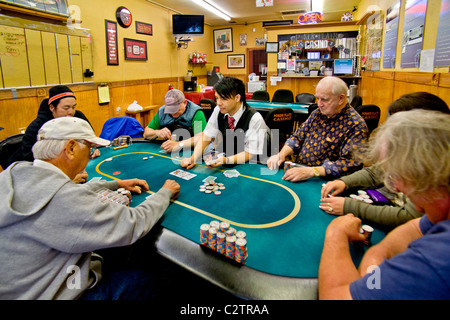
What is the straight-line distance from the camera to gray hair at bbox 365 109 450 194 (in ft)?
2.39

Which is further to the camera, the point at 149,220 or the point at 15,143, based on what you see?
the point at 15,143

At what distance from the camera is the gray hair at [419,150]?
73cm

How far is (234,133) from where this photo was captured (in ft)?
8.71

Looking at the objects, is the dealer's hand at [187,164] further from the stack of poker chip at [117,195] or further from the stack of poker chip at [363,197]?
the stack of poker chip at [363,197]

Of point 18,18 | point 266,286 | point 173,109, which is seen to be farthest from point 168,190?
point 18,18

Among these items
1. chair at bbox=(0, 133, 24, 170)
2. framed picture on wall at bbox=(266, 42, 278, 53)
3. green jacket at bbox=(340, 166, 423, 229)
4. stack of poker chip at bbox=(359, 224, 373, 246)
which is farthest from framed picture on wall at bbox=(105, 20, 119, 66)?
stack of poker chip at bbox=(359, 224, 373, 246)

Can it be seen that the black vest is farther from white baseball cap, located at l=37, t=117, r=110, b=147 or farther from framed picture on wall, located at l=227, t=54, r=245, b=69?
framed picture on wall, located at l=227, t=54, r=245, b=69

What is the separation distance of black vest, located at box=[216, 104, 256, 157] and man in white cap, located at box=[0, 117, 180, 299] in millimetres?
1547

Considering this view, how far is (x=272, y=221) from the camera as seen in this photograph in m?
1.41

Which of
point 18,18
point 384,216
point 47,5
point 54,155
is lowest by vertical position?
point 384,216

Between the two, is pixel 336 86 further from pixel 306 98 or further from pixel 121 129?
pixel 306 98

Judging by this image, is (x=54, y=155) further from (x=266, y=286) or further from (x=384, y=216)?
(x=384, y=216)

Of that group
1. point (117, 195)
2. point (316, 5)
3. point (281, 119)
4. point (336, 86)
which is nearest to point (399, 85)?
point (281, 119)

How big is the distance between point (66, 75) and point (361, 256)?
17.4ft
